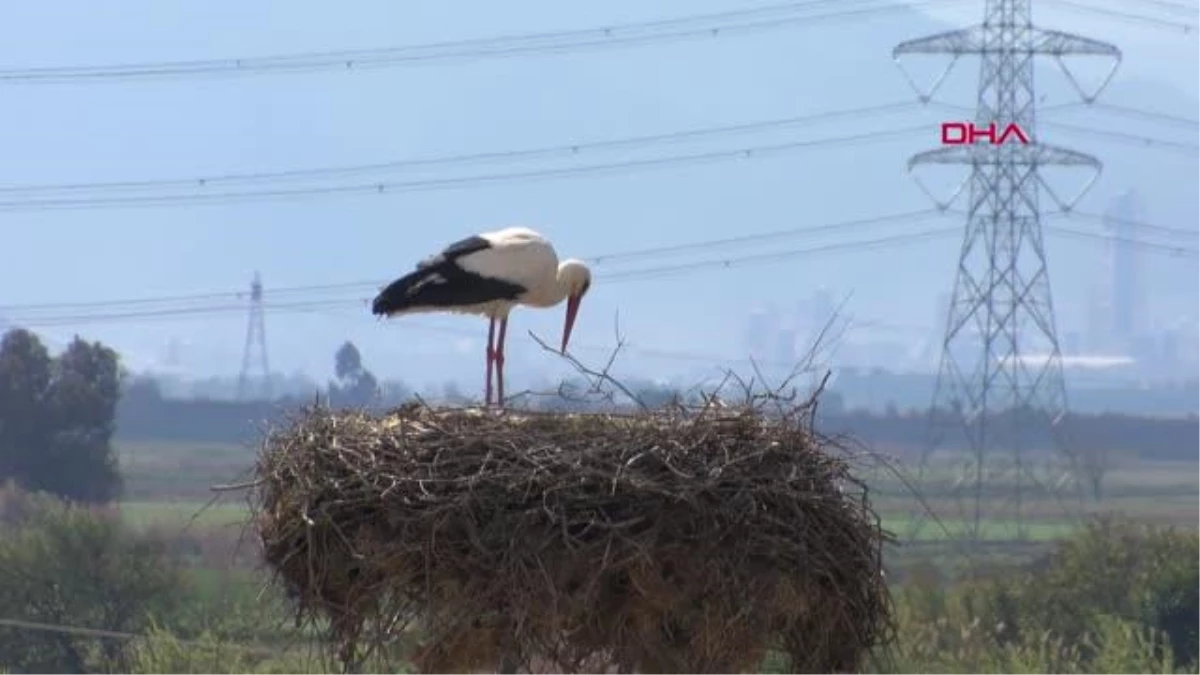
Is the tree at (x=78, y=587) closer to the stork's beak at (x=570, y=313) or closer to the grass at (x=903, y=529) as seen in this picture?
the grass at (x=903, y=529)

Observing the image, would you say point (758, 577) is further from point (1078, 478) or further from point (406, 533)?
point (1078, 478)

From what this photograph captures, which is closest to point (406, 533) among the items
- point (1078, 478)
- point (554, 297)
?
point (554, 297)

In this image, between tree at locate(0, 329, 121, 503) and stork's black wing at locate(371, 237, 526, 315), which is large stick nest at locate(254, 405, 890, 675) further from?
tree at locate(0, 329, 121, 503)

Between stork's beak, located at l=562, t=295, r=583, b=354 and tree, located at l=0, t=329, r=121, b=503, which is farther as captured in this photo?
tree, located at l=0, t=329, r=121, b=503

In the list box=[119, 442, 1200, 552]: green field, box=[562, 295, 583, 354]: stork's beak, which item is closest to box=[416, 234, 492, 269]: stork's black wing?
box=[562, 295, 583, 354]: stork's beak

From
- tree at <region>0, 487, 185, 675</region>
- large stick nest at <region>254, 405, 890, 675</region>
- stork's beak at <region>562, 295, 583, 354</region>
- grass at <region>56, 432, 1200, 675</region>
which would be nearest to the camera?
large stick nest at <region>254, 405, 890, 675</region>

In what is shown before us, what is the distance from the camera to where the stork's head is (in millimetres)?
15992

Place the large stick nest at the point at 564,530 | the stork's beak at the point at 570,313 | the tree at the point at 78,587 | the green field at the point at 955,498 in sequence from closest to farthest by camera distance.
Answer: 1. the large stick nest at the point at 564,530
2. the stork's beak at the point at 570,313
3. the tree at the point at 78,587
4. the green field at the point at 955,498

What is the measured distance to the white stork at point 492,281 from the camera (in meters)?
15.8

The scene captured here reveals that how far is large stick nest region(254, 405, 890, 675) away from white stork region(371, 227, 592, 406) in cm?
256

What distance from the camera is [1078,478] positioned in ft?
250

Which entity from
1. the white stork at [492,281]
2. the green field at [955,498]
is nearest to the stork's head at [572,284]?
the white stork at [492,281]

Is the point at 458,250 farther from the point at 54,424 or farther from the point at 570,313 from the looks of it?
the point at 54,424

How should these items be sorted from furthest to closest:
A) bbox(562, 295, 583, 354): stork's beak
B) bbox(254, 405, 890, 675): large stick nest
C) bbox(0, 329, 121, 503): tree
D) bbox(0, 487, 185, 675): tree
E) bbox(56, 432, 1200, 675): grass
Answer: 1. bbox(0, 329, 121, 503): tree
2. bbox(0, 487, 185, 675): tree
3. bbox(56, 432, 1200, 675): grass
4. bbox(562, 295, 583, 354): stork's beak
5. bbox(254, 405, 890, 675): large stick nest
